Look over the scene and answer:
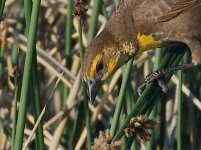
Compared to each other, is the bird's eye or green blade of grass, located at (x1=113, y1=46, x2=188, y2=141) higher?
the bird's eye

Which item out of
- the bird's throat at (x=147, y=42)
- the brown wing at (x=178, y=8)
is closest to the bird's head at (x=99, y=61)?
the bird's throat at (x=147, y=42)

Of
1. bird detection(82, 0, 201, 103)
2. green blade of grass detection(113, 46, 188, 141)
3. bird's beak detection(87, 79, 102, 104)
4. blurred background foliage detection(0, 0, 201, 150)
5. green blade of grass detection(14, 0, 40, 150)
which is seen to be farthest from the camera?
blurred background foliage detection(0, 0, 201, 150)

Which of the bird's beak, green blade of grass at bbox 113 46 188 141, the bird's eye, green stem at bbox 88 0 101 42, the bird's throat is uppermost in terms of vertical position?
green stem at bbox 88 0 101 42

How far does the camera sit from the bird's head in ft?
9.63

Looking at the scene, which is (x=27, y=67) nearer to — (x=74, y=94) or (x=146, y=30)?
(x=146, y=30)

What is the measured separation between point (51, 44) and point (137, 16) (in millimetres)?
1027

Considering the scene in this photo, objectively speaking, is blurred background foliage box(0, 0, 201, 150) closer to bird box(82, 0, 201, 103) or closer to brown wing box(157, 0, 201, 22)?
bird box(82, 0, 201, 103)

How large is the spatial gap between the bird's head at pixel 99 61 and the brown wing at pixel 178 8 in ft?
1.02

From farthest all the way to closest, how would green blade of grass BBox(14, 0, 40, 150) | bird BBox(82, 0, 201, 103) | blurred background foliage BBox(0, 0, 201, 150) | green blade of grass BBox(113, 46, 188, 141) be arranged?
1. blurred background foliage BBox(0, 0, 201, 150)
2. bird BBox(82, 0, 201, 103)
3. green blade of grass BBox(14, 0, 40, 150)
4. green blade of grass BBox(113, 46, 188, 141)

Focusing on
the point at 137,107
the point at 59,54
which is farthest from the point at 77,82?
the point at 137,107

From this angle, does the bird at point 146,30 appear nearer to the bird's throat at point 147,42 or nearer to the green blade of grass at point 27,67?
the bird's throat at point 147,42

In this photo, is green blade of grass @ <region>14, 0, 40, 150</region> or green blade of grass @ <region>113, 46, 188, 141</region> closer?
green blade of grass @ <region>113, 46, 188, 141</region>

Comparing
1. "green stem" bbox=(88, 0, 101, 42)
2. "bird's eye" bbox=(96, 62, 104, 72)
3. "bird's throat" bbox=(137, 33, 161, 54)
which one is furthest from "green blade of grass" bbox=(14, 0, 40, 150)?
"bird's throat" bbox=(137, 33, 161, 54)

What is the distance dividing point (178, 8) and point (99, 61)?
583 millimetres
